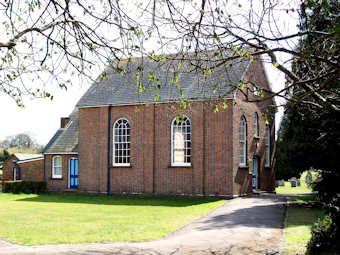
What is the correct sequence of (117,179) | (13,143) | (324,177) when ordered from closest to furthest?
(324,177) < (117,179) < (13,143)

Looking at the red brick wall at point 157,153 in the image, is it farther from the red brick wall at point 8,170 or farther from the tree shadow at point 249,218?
the red brick wall at point 8,170

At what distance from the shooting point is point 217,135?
78.0ft

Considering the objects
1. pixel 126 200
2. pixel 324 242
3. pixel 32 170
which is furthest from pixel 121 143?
pixel 324 242

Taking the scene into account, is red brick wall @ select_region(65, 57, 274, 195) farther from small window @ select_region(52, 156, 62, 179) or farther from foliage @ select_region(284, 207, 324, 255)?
foliage @ select_region(284, 207, 324, 255)

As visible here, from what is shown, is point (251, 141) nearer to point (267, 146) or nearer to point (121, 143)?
point (267, 146)

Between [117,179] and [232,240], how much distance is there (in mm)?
15395

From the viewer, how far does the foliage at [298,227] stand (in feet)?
35.4

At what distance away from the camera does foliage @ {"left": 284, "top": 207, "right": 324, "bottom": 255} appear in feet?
35.4

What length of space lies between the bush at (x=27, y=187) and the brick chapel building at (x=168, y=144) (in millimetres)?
587

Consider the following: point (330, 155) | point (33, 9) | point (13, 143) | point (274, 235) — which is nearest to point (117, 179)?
point (274, 235)

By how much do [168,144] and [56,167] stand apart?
9.84 metres

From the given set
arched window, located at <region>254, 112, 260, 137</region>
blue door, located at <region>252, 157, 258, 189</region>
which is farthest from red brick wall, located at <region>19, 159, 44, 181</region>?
arched window, located at <region>254, 112, 260, 137</region>

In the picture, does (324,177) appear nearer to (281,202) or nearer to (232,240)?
(232,240)

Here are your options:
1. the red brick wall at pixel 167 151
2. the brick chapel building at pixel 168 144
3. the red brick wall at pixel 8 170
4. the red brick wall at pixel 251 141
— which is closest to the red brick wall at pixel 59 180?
the brick chapel building at pixel 168 144
